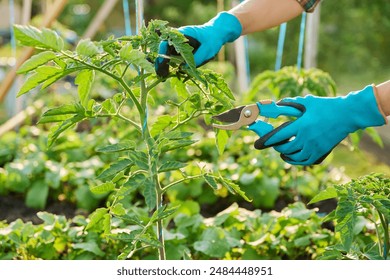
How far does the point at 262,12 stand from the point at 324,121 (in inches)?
20.0

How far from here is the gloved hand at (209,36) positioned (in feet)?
6.68

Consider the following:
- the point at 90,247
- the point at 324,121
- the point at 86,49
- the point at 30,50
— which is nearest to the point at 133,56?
the point at 86,49

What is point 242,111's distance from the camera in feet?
6.17

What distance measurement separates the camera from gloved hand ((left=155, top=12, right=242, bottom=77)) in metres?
2.04

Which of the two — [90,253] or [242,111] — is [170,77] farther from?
[90,253]

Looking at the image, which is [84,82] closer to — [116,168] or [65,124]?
[65,124]

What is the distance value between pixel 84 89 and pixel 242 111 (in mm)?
394

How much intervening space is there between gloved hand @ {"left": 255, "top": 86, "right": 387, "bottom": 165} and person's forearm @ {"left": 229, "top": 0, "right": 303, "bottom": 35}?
41 centimetres

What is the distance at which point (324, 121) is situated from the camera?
1.99 metres

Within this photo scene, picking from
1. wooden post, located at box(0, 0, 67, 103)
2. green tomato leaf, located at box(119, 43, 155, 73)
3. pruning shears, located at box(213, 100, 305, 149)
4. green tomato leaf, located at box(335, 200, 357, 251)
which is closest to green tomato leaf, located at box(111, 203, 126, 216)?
pruning shears, located at box(213, 100, 305, 149)

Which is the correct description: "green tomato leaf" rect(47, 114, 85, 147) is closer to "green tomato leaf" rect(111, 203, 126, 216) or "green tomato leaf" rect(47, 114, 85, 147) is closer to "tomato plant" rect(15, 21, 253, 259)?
"tomato plant" rect(15, 21, 253, 259)

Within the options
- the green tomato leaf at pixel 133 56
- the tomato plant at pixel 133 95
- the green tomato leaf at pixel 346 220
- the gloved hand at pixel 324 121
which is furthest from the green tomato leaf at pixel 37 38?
the green tomato leaf at pixel 346 220

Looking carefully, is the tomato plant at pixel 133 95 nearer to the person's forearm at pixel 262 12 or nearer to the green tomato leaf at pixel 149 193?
the green tomato leaf at pixel 149 193
